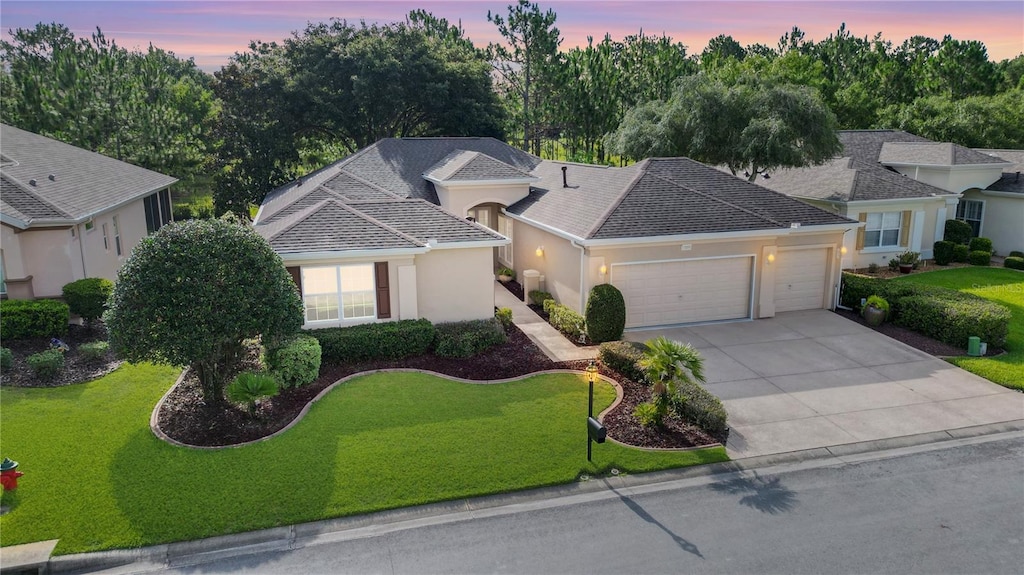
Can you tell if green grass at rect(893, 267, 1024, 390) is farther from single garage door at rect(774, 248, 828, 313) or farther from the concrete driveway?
single garage door at rect(774, 248, 828, 313)

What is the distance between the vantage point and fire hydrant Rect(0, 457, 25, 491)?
9367 mm

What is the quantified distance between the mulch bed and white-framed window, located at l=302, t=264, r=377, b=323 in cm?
443

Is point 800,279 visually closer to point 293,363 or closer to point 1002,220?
point 1002,220

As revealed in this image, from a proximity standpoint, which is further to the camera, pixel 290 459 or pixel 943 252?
pixel 943 252

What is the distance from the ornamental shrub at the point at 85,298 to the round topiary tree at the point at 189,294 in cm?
552

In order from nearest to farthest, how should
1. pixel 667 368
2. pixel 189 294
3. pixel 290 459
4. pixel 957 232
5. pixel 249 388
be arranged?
1. pixel 290 459
2. pixel 189 294
3. pixel 249 388
4. pixel 667 368
5. pixel 957 232

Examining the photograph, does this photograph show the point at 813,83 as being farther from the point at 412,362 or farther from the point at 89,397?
the point at 89,397

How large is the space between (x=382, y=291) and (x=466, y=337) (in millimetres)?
2398

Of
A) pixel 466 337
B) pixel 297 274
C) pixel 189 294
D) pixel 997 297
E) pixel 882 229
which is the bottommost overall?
pixel 997 297

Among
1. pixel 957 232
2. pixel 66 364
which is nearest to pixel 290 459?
pixel 66 364

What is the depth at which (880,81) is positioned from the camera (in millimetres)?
48219

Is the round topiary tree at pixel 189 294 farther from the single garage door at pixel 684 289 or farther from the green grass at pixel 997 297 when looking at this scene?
the green grass at pixel 997 297

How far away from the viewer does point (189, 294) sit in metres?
11.1

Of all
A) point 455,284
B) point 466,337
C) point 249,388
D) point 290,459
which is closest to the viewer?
point 290,459
